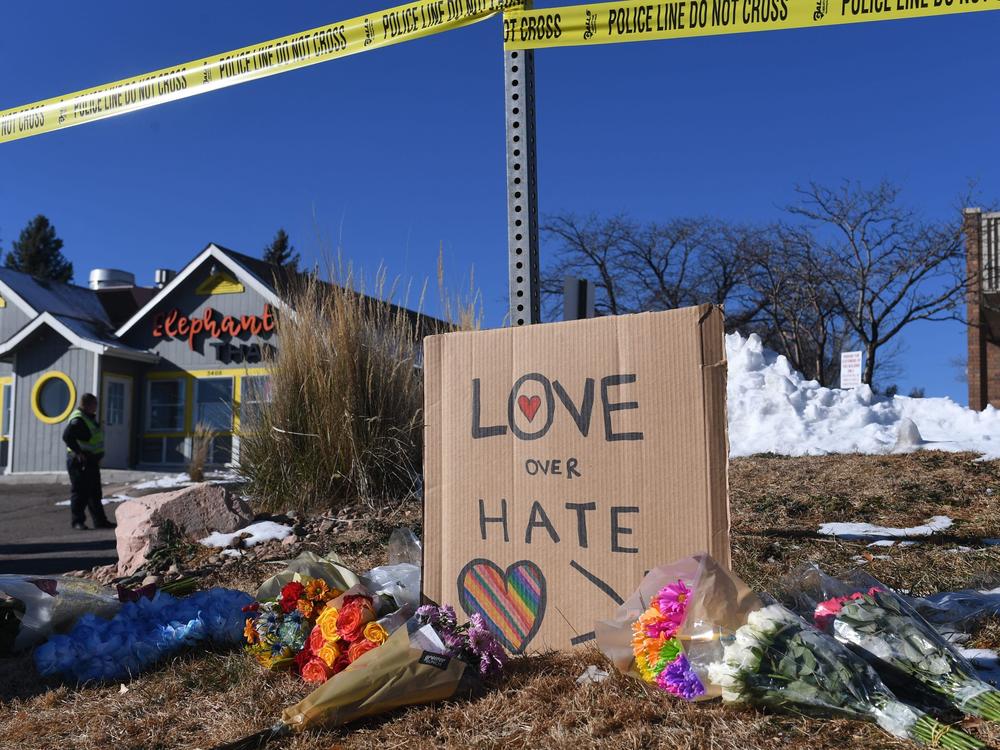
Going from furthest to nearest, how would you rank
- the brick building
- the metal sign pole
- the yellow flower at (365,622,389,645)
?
the brick building → the metal sign pole → the yellow flower at (365,622,389,645)

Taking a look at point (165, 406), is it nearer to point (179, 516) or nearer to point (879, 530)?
point (179, 516)

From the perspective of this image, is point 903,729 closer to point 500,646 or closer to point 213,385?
point 500,646

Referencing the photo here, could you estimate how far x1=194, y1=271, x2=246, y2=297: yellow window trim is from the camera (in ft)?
65.5

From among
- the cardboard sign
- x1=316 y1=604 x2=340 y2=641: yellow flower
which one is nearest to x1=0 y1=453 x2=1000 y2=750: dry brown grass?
x1=316 y1=604 x2=340 y2=641: yellow flower

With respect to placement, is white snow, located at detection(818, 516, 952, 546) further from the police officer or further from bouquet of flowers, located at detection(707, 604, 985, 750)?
the police officer

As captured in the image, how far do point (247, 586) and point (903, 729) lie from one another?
11.3 ft

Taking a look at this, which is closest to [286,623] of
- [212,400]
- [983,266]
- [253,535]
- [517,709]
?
[517,709]

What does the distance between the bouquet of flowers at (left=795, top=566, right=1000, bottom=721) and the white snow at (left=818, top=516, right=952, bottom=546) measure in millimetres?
2172

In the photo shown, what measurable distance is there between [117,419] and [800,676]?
66.6ft

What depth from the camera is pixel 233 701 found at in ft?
8.94

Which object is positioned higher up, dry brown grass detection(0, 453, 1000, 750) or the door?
the door

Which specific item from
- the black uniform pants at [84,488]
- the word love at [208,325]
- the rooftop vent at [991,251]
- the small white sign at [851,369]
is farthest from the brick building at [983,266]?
the black uniform pants at [84,488]

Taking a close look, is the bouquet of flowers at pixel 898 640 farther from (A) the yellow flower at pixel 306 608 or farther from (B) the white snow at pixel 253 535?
(B) the white snow at pixel 253 535

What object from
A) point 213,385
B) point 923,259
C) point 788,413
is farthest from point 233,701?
point 923,259
